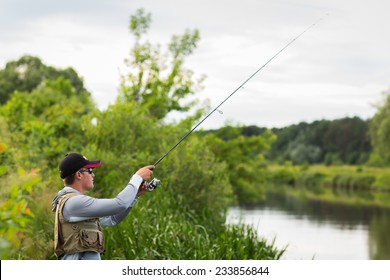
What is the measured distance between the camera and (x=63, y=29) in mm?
20266

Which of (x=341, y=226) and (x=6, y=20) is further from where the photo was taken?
(x=341, y=226)

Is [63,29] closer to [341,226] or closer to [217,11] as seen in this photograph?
[217,11]

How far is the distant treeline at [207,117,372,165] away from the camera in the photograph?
184 ft

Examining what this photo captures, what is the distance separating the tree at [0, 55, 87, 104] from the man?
112 feet

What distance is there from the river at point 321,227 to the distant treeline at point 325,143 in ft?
66.3

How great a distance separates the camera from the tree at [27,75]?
38750mm

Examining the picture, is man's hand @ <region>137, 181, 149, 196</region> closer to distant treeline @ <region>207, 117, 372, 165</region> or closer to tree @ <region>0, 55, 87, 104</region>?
tree @ <region>0, 55, 87, 104</region>

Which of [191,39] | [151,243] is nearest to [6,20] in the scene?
[191,39]

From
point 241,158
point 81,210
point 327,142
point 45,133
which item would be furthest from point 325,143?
point 81,210

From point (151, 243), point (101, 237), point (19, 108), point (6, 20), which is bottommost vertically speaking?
point (151, 243)

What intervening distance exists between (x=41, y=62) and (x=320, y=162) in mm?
24758

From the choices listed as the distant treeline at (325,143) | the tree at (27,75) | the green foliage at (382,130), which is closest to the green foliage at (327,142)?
the distant treeline at (325,143)

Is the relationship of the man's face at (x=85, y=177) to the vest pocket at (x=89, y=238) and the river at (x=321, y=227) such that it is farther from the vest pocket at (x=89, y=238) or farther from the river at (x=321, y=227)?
the river at (x=321, y=227)
